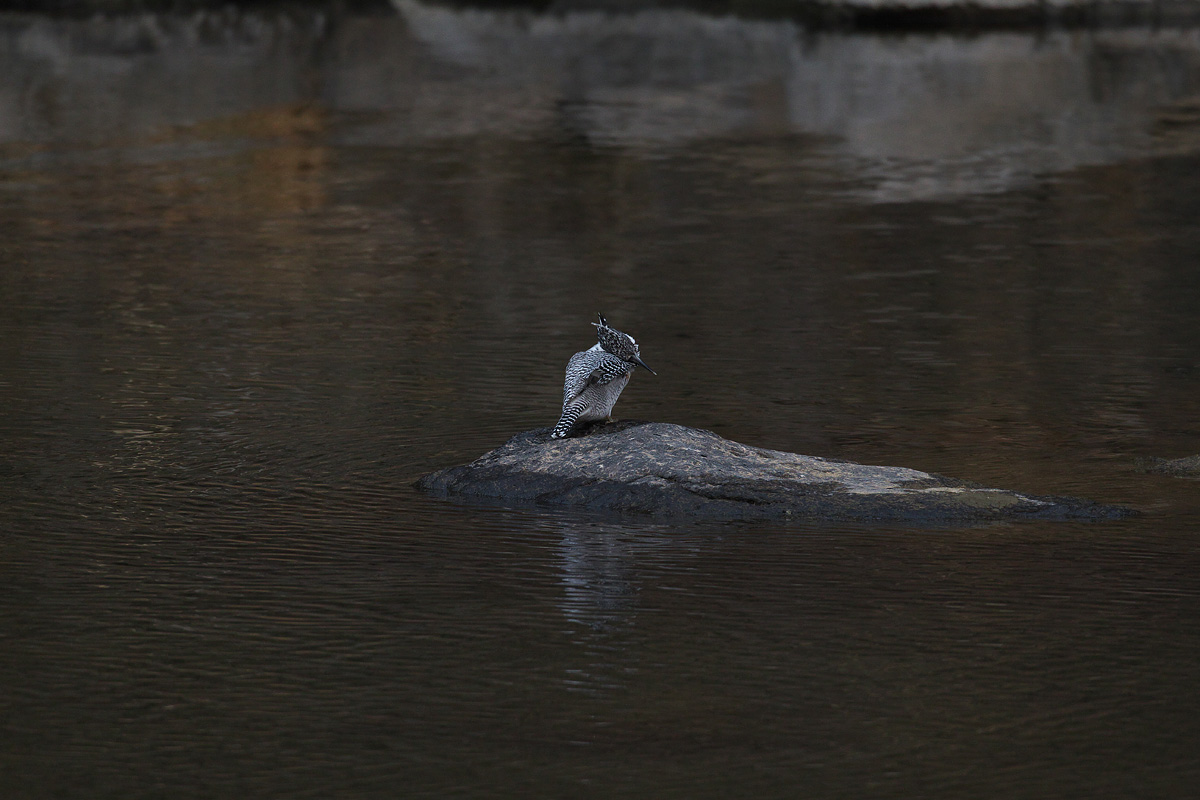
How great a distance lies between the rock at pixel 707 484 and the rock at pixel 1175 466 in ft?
2.75

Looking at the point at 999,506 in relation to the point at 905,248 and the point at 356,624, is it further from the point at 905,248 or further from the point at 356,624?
the point at 905,248

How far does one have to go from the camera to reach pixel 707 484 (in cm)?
823

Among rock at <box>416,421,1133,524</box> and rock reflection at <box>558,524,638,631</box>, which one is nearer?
rock reflection at <box>558,524,638,631</box>

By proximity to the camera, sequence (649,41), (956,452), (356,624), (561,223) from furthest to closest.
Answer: (649,41), (561,223), (956,452), (356,624)

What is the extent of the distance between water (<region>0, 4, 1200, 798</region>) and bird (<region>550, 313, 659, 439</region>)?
727 mm

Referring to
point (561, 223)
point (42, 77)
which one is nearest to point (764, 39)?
point (42, 77)

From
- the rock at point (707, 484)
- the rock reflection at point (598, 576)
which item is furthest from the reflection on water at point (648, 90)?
the rock reflection at point (598, 576)

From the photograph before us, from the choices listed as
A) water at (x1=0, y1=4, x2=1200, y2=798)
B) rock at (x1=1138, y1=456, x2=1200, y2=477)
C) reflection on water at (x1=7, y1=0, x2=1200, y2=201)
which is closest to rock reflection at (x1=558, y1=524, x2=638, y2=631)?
water at (x1=0, y1=4, x2=1200, y2=798)

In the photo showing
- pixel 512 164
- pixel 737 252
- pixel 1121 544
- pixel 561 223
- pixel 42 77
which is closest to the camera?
pixel 1121 544

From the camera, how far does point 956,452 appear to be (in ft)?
30.2

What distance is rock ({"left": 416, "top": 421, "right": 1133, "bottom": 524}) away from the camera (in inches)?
315

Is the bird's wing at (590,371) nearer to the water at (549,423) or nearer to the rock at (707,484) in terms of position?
the rock at (707,484)

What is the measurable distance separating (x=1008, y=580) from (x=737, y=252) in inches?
343

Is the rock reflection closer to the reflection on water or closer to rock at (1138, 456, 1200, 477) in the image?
rock at (1138, 456, 1200, 477)
